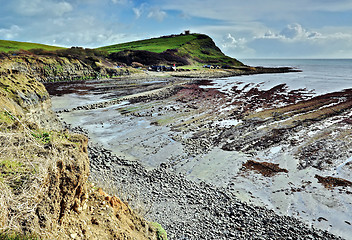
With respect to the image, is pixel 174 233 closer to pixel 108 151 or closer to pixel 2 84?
pixel 108 151

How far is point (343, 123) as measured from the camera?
26375 millimetres

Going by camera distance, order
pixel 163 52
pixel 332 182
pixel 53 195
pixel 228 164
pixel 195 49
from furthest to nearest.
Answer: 1. pixel 195 49
2. pixel 163 52
3. pixel 228 164
4. pixel 332 182
5. pixel 53 195

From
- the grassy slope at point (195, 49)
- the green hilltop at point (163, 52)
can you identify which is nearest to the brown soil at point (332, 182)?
the green hilltop at point (163, 52)

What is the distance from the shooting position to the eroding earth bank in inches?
429

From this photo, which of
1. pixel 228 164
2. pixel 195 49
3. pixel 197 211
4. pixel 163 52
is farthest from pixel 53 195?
pixel 195 49

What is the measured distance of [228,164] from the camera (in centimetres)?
1722

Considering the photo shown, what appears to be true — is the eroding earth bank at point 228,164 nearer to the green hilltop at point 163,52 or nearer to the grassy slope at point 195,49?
the green hilltop at point 163,52

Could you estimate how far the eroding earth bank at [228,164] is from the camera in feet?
35.8

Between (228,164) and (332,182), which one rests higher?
(228,164)

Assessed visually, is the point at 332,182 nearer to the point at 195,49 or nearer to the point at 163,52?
the point at 163,52

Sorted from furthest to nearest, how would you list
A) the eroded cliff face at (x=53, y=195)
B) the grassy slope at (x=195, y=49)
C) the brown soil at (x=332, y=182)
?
the grassy slope at (x=195, y=49) → the brown soil at (x=332, y=182) → the eroded cliff face at (x=53, y=195)

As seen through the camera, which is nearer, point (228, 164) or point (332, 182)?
point (332, 182)

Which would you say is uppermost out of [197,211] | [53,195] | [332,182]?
[53,195]

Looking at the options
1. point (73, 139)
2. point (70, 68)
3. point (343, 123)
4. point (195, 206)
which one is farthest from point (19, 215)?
point (70, 68)
